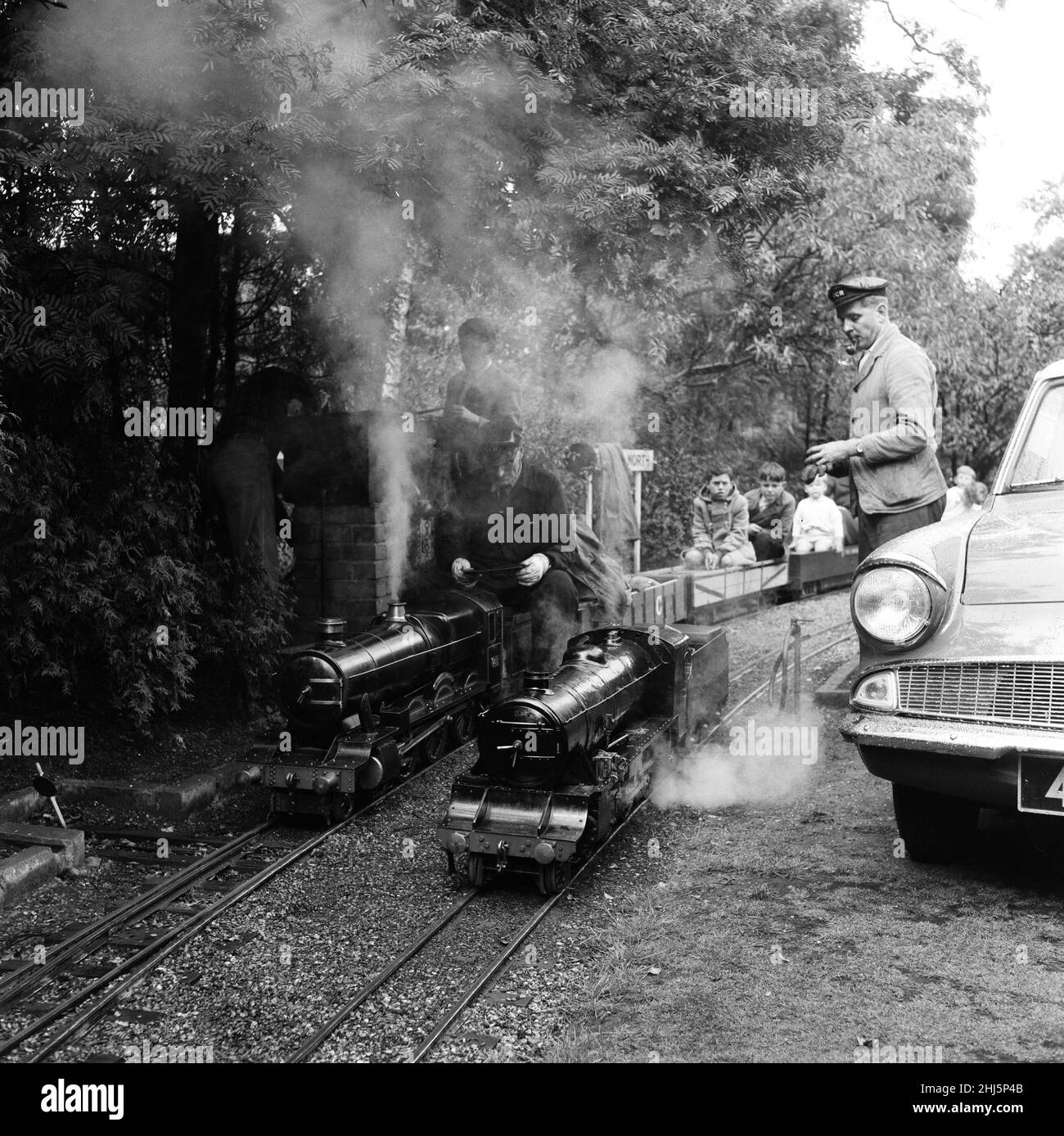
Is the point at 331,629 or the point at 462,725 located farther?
the point at 462,725

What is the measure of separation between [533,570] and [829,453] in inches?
124

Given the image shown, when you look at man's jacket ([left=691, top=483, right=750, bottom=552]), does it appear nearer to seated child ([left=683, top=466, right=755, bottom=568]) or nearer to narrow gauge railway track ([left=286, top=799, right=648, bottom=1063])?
seated child ([left=683, top=466, right=755, bottom=568])

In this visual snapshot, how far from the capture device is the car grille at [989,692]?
13.1ft

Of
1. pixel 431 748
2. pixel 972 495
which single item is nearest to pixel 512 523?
pixel 431 748

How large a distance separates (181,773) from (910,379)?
4.81 meters

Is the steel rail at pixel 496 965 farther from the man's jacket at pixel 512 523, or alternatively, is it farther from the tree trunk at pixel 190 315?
the tree trunk at pixel 190 315

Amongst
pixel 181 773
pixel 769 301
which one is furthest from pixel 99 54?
pixel 769 301

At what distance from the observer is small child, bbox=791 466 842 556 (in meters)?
16.1

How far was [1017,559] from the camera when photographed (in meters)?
4.35

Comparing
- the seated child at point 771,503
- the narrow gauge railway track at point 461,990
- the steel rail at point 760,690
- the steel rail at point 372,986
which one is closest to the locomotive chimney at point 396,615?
the narrow gauge railway track at point 461,990

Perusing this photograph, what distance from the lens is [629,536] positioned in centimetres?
1262

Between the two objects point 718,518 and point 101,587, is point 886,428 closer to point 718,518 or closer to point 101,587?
point 101,587

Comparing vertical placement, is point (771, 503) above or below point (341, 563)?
above
